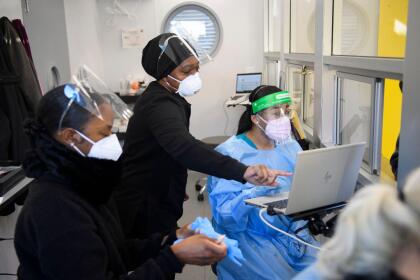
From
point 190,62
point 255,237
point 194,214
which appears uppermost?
point 190,62

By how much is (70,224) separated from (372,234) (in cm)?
74

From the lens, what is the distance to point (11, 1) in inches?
116

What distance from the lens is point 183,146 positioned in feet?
5.27

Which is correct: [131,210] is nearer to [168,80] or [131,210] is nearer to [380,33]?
[168,80]

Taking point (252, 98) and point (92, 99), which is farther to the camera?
point (252, 98)

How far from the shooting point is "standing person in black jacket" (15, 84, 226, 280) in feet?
3.26

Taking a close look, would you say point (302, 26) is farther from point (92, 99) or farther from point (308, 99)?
point (92, 99)

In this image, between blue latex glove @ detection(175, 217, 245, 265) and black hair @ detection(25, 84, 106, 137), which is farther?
blue latex glove @ detection(175, 217, 245, 265)

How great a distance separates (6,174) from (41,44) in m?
2.06

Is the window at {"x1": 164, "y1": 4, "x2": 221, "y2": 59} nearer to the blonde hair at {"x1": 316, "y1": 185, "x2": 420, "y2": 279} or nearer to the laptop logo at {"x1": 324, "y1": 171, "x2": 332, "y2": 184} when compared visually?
the laptop logo at {"x1": 324, "y1": 171, "x2": 332, "y2": 184}

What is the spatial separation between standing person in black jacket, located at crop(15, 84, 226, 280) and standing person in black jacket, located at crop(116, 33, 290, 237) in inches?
16.2

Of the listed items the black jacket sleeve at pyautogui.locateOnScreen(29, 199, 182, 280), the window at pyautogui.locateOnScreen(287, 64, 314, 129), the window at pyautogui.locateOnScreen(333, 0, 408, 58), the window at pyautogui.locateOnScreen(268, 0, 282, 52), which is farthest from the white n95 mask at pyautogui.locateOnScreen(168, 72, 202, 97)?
the window at pyautogui.locateOnScreen(268, 0, 282, 52)

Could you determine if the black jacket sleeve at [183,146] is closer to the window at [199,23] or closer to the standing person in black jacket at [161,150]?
the standing person in black jacket at [161,150]

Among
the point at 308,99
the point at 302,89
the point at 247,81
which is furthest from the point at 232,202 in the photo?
the point at 247,81
